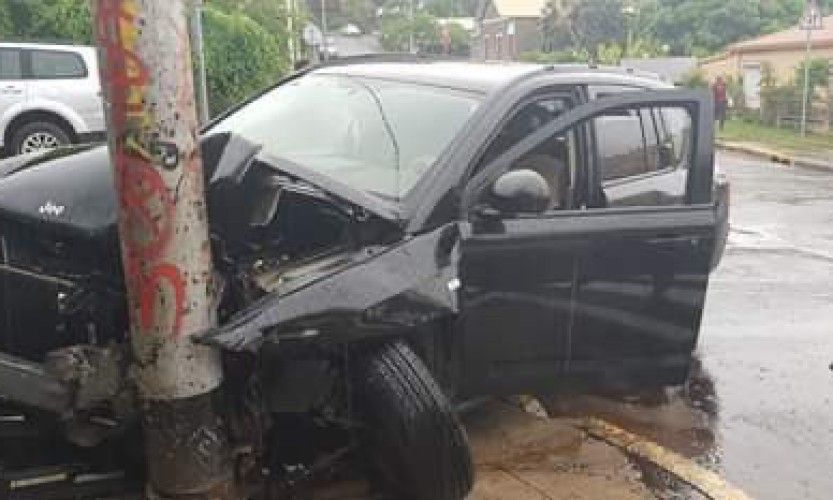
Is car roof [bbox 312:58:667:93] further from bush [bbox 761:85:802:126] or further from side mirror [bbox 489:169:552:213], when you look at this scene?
bush [bbox 761:85:802:126]

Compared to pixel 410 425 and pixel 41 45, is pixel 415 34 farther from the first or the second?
pixel 410 425

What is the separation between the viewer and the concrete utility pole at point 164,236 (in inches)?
122

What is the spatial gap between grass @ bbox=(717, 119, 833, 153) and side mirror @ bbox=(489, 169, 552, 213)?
2151cm

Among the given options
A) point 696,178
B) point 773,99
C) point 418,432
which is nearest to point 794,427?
point 696,178

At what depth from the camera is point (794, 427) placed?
5.07 meters

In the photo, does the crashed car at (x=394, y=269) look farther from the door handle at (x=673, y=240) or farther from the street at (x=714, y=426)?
the street at (x=714, y=426)

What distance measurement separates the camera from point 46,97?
12938 mm

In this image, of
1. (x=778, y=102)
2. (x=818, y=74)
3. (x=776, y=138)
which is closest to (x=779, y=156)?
(x=776, y=138)

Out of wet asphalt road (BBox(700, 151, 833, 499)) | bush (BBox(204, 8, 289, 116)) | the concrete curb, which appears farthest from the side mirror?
the concrete curb

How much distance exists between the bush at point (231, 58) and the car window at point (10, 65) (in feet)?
→ 15.1

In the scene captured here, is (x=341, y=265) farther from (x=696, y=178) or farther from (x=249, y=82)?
(x=249, y=82)

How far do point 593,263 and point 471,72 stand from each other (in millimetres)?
1186

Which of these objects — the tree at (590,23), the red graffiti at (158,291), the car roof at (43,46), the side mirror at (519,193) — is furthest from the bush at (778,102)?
the tree at (590,23)

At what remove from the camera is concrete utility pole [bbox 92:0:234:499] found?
10.2 ft
